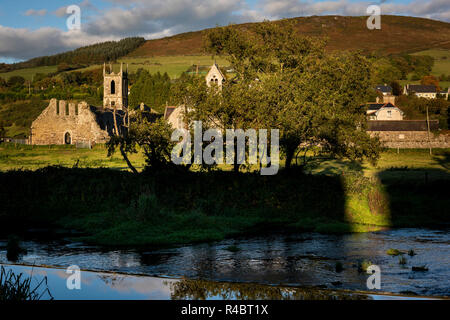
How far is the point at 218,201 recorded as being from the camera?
24281 millimetres

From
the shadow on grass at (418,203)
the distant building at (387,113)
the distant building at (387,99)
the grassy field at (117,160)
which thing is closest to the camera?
the shadow on grass at (418,203)

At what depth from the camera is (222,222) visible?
22.0m

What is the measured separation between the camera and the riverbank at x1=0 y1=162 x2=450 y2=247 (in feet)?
73.9

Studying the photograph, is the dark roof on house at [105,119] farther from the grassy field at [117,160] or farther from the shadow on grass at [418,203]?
the shadow on grass at [418,203]

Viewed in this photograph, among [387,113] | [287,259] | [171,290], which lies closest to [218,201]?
[287,259]

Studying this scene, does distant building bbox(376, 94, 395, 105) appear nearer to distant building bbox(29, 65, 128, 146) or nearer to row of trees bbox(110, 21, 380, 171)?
distant building bbox(29, 65, 128, 146)

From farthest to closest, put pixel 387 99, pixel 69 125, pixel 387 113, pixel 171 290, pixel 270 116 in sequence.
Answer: pixel 387 99 < pixel 387 113 < pixel 69 125 < pixel 270 116 < pixel 171 290

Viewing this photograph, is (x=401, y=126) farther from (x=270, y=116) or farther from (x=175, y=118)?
(x=270, y=116)

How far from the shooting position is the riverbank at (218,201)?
2253cm

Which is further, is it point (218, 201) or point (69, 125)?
point (69, 125)

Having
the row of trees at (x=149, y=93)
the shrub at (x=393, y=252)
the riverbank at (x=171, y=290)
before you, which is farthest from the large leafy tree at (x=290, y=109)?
the row of trees at (x=149, y=93)

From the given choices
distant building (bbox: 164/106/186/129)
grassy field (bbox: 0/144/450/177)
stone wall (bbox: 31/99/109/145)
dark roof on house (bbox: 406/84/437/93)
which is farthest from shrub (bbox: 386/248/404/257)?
dark roof on house (bbox: 406/84/437/93)
